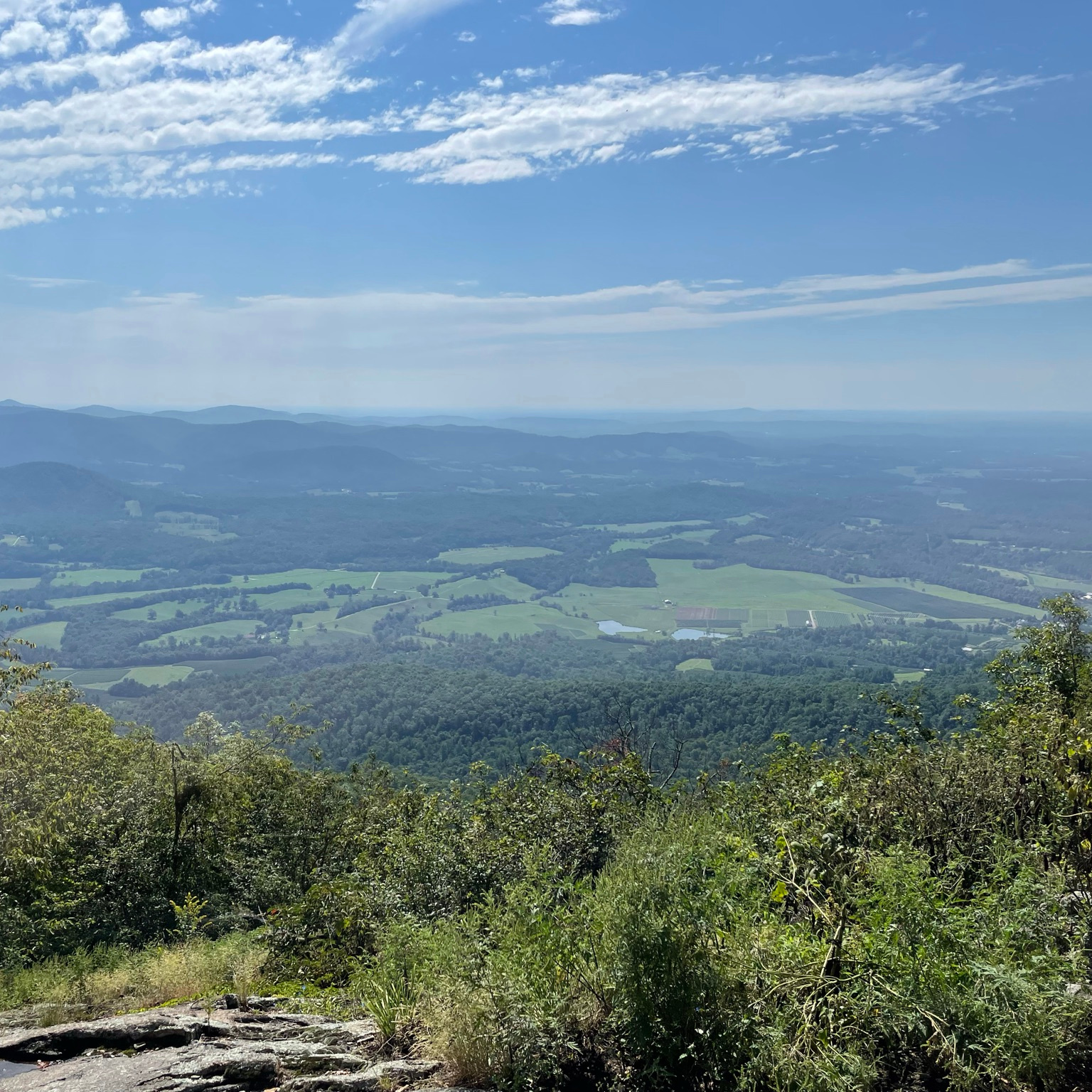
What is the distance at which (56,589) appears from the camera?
16725 centimetres

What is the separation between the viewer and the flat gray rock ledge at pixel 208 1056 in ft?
18.1

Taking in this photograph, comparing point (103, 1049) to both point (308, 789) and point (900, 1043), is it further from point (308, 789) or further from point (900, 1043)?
→ point (308, 789)

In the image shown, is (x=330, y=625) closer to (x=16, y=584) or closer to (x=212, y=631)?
(x=212, y=631)

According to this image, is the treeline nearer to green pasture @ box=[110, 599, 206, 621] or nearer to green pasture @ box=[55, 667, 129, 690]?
green pasture @ box=[55, 667, 129, 690]

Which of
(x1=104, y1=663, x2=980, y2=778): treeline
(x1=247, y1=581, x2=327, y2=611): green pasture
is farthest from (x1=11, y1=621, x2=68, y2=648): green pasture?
(x1=104, y1=663, x2=980, y2=778): treeline

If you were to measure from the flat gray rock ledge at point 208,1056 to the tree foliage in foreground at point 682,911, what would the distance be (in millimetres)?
357

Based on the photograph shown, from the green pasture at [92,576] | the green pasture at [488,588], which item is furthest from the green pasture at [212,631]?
the green pasture at [92,576]

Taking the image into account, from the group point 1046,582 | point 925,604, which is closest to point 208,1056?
point 925,604

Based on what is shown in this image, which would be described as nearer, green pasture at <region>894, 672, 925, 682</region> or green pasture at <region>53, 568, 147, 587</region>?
green pasture at <region>894, 672, 925, 682</region>

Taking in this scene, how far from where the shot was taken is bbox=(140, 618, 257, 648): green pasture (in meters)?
129

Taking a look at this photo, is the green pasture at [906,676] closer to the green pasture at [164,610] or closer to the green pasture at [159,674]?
the green pasture at [159,674]

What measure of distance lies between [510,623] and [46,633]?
263 ft

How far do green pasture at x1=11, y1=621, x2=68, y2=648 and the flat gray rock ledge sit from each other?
453 feet

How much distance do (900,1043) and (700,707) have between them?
5738cm
